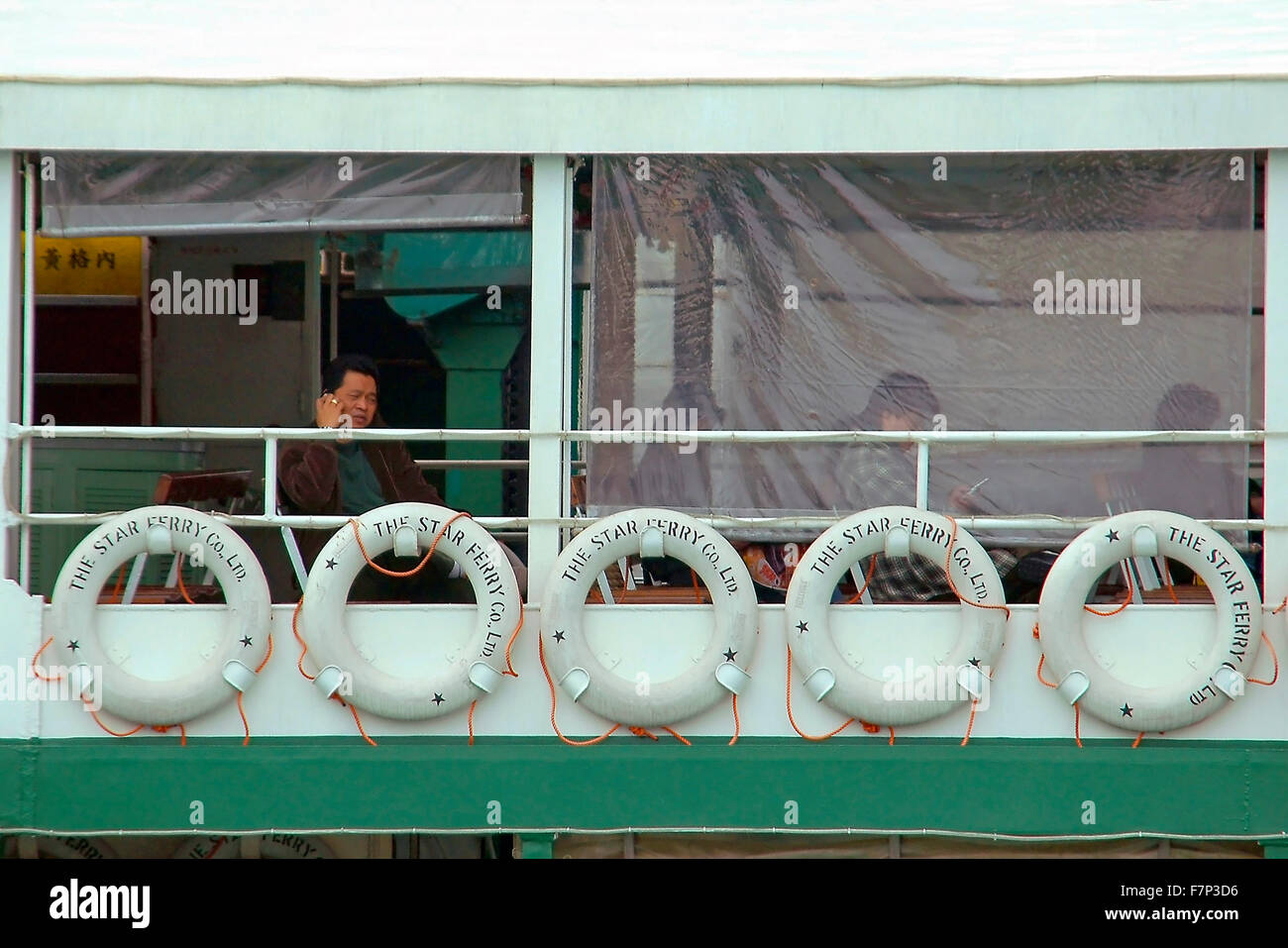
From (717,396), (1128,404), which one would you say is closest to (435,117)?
(717,396)

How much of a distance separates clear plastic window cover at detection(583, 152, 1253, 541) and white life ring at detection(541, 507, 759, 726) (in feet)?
1.35

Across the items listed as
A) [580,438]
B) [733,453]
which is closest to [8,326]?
[580,438]

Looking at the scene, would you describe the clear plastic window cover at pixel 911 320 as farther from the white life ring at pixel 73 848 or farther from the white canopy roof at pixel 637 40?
the white life ring at pixel 73 848

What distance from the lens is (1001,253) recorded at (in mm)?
4871

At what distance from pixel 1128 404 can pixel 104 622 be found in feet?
12.3

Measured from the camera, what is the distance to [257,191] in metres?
4.74

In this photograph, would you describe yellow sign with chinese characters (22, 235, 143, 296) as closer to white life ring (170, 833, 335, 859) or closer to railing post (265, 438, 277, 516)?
railing post (265, 438, 277, 516)

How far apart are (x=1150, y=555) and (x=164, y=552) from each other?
3262mm

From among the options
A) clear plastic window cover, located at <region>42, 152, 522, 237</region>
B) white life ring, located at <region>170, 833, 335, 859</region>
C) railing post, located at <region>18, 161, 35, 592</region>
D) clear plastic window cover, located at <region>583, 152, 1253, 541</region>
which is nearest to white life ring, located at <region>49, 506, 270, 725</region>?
railing post, located at <region>18, 161, 35, 592</region>

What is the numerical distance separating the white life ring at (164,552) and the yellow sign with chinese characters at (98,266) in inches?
135

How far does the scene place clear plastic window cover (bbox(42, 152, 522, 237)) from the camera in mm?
4664

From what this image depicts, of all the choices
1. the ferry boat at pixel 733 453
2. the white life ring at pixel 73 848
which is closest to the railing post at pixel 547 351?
the ferry boat at pixel 733 453

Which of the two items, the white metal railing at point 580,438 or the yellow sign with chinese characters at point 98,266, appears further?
the yellow sign with chinese characters at point 98,266

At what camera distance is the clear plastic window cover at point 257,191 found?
15.3ft
